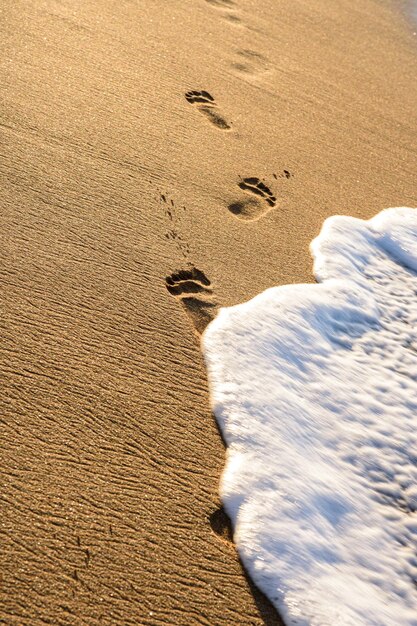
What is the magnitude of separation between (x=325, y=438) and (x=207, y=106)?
1.96 meters

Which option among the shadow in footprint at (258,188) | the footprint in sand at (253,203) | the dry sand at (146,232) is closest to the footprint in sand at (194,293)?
the dry sand at (146,232)

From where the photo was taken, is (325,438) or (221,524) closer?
(221,524)

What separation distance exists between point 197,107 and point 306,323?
55.6 inches

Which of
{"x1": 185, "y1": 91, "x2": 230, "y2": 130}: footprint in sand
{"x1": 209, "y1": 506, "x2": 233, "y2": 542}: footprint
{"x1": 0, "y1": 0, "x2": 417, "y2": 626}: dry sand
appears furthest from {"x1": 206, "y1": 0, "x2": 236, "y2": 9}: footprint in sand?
{"x1": 209, "y1": 506, "x2": 233, "y2": 542}: footprint

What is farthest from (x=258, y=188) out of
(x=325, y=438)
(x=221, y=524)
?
(x=221, y=524)

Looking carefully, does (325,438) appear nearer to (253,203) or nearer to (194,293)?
(194,293)

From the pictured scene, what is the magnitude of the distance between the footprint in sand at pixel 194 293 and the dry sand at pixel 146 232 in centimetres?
1

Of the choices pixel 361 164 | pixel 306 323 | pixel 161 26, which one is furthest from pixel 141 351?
pixel 161 26

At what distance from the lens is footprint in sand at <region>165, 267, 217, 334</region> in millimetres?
2535

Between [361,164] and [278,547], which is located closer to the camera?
[278,547]

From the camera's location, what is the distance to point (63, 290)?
7.82ft

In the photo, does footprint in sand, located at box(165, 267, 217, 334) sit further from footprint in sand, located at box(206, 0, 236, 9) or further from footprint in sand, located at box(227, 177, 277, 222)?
footprint in sand, located at box(206, 0, 236, 9)

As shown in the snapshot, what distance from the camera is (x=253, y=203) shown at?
3.17 m

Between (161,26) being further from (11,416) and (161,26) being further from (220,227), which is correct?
(11,416)
